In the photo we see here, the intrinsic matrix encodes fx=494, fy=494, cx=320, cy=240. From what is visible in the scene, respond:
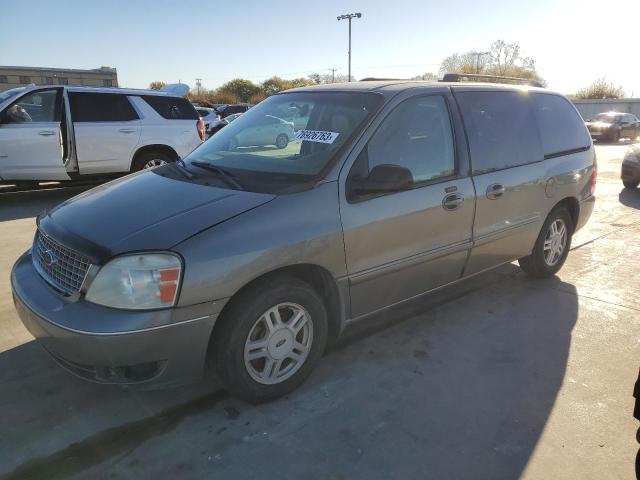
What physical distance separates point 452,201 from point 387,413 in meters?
1.51

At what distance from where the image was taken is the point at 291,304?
276 cm

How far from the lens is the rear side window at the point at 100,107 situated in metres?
8.00

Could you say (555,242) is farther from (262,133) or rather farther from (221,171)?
(221,171)

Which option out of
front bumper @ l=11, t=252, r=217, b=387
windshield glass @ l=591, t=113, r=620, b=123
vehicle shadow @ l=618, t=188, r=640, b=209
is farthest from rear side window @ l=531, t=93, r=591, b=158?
windshield glass @ l=591, t=113, r=620, b=123

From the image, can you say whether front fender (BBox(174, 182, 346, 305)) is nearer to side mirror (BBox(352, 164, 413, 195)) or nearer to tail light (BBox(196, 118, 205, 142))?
side mirror (BBox(352, 164, 413, 195))

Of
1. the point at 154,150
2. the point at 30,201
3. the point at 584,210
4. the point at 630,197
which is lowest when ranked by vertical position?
the point at 630,197

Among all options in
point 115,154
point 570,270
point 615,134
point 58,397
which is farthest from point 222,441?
point 615,134

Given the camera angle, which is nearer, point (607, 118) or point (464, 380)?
point (464, 380)

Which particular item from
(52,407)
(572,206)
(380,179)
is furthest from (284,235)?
(572,206)

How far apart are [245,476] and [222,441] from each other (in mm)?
287

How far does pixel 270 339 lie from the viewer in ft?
8.93

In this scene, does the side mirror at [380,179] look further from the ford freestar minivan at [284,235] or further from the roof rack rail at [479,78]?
the roof rack rail at [479,78]

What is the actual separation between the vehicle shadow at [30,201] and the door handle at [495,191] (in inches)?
254

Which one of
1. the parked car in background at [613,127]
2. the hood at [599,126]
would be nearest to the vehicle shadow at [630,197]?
the parked car in background at [613,127]
